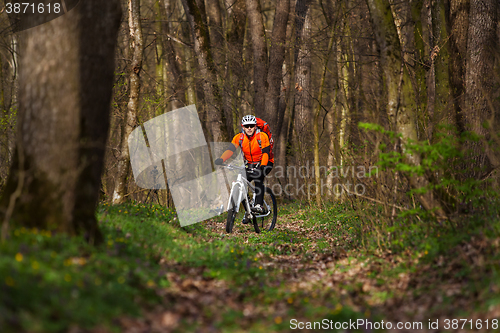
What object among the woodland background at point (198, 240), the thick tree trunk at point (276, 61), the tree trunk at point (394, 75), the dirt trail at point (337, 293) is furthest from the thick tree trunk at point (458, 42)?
the dirt trail at point (337, 293)

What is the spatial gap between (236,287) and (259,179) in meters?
4.79

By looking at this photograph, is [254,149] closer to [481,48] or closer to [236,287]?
[236,287]

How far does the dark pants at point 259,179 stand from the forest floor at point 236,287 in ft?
9.11

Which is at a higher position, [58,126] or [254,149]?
[58,126]

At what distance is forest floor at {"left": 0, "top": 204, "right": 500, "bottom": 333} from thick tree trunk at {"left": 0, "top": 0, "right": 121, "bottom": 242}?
→ 1.19ft

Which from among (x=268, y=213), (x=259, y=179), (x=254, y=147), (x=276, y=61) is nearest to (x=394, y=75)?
(x=254, y=147)

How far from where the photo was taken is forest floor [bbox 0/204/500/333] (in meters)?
3.44

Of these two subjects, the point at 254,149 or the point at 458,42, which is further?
the point at 458,42

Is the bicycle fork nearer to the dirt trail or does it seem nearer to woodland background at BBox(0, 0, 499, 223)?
woodland background at BBox(0, 0, 499, 223)

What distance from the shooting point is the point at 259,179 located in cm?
967

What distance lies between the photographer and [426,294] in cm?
459

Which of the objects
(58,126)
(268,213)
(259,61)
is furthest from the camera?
(259,61)

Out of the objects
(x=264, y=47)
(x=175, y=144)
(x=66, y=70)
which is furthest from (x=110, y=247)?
(x=175, y=144)

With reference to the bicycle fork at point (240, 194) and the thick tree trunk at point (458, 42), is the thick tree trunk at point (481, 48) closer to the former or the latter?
the thick tree trunk at point (458, 42)
